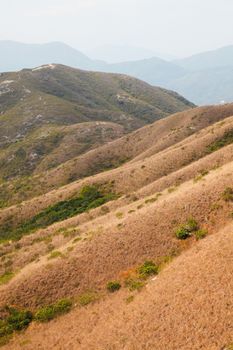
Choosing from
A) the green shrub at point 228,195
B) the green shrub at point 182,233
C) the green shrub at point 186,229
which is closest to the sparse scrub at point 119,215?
the green shrub at point 186,229

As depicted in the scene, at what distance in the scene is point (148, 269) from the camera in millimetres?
30094

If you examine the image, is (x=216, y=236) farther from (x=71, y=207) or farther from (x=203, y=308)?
(x=71, y=207)

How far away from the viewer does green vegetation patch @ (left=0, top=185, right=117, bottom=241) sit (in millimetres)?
55656

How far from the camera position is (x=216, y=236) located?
98.5 feet

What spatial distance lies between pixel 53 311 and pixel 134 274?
612 centimetres

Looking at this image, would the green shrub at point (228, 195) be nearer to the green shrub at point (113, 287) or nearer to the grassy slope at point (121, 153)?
the green shrub at point (113, 287)

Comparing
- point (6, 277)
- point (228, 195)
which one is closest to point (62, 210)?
Answer: point (6, 277)

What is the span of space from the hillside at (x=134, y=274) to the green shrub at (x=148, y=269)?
7cm

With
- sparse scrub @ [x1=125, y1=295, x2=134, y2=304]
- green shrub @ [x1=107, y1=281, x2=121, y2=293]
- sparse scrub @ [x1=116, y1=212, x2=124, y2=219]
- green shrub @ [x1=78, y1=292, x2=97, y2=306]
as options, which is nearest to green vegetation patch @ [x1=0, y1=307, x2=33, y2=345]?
green shrub @ [x1=78, y1=292, x2=97, y2=306]

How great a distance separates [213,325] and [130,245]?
13.2 meters

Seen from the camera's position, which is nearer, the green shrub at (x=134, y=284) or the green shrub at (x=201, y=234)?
the green shrub at (x=134, y=284)

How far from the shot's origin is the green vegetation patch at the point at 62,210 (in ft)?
183

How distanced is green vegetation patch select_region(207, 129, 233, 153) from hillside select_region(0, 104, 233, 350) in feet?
30.8

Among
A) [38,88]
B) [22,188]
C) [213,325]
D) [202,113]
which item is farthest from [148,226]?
[38,88]
